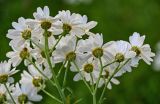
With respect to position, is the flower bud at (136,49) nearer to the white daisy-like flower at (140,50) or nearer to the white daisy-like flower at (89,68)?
the white daisy-like flower at (140,50)

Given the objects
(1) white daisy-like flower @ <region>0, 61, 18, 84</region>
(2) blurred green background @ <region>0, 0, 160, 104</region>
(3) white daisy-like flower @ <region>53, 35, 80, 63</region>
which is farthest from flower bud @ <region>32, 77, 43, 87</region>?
(2) blurred green background @ <region>0, 0, 160, 104</region>

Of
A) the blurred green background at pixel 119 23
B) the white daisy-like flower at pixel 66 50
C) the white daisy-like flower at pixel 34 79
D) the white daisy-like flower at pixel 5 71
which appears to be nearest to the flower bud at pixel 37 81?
the white daisy-like flower at pixel 34 79

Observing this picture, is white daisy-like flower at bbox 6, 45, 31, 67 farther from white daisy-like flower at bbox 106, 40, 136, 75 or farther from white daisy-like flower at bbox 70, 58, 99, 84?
white daisy-like flower at bbox 106, 40, 136, 75

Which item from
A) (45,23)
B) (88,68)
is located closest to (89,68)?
(88,68)

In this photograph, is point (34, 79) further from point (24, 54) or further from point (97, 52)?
point (97, 52)

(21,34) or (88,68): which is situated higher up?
(21,34)
